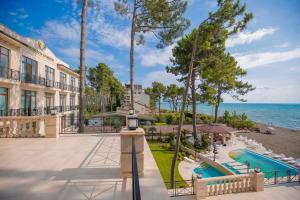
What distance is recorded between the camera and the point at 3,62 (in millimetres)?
11266

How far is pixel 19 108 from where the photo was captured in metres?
12.7

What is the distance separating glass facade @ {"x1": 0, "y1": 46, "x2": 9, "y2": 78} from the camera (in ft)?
36.0

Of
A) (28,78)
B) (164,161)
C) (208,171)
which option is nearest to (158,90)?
(28,78)

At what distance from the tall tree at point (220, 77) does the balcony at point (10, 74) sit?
15.0 metres

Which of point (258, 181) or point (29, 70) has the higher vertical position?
point (29, 70)

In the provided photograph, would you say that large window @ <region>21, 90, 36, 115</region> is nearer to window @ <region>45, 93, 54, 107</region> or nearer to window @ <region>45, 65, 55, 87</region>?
window @ <region>45, 93, 54, 107</region>

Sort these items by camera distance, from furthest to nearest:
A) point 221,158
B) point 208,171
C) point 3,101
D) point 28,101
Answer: point 28,101 < point 221,158 < point 3,101 < point 208,171

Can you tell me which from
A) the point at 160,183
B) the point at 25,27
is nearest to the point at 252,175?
the point at 160,183

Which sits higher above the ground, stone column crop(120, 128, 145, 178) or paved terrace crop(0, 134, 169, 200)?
stone column crop(120, 128, 145, 178)

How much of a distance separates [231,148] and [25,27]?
905 inches

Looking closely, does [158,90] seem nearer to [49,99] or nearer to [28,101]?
[49,99]

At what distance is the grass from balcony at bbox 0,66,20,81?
42.5 ft

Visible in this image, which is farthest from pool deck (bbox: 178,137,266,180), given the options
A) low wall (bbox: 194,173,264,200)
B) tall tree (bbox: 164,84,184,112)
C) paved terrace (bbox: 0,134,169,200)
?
tall tree (bbox: 164,84,184,112)

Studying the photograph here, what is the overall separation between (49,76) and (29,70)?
12.8 feet
